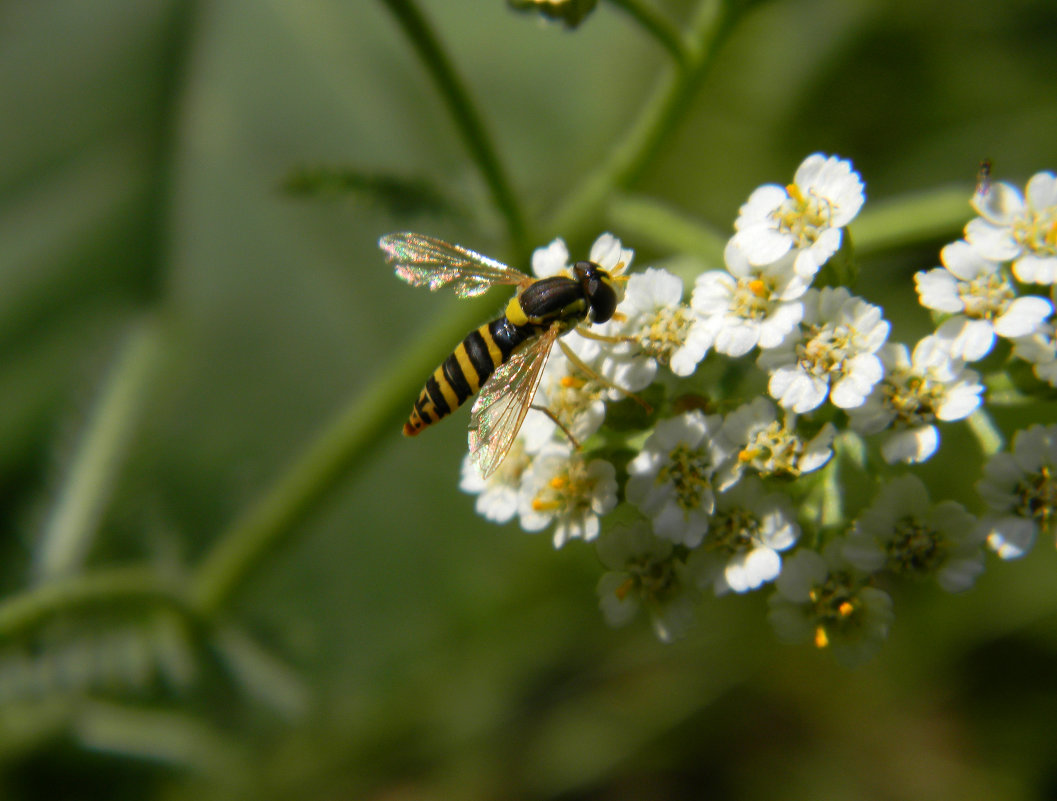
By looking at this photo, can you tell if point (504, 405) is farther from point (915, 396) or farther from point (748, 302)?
point (915, 396)

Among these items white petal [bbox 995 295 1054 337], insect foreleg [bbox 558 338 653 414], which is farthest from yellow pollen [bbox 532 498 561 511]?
white petal [bbox 995 295 1054 337]

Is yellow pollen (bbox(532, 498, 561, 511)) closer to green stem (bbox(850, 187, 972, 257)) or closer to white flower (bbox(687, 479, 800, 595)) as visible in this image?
white flower (bbox(687, 479, 800, 595))

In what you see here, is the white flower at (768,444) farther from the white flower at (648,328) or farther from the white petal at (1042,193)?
the white petal at (1042,193)

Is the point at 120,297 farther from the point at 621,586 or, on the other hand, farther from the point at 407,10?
the point at 621,586

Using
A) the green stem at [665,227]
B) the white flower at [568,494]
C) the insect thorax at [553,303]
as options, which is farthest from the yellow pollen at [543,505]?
the green stem at [665,227]

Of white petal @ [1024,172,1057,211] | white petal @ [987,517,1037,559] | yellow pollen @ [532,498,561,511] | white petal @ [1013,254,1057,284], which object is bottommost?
white petal @ [987,517,1037,559]

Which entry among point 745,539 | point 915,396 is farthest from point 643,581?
point 915,396
